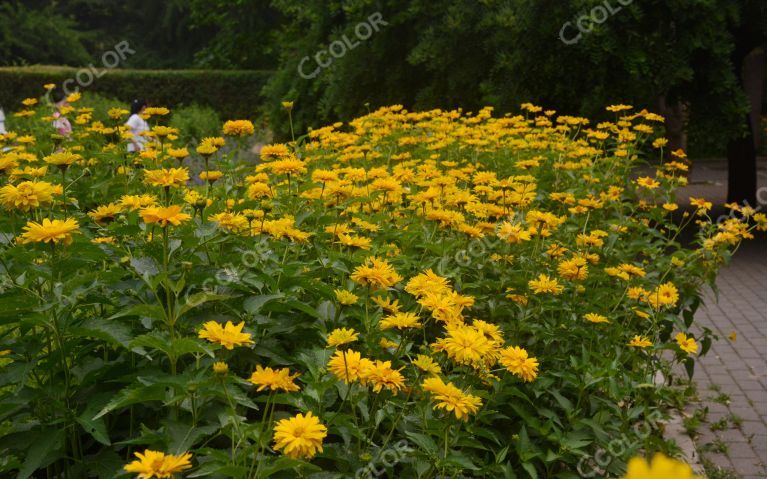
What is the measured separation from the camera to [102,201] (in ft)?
10.8

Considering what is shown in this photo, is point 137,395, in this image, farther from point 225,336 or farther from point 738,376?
point 738,376

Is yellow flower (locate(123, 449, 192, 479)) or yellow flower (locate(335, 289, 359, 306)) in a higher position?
yellow flower (locate(123, 449, 192, 479))

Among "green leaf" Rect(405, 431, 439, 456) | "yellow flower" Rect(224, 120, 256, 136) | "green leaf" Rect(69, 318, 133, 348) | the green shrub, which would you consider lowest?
the green shrub

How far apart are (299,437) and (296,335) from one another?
0.79m

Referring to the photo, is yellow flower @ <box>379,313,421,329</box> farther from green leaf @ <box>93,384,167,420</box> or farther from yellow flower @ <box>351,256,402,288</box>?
green leaf @ <box>93,384,167,420</box>

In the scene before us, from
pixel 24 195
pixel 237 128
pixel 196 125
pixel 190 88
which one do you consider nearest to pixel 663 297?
pixel 237 128

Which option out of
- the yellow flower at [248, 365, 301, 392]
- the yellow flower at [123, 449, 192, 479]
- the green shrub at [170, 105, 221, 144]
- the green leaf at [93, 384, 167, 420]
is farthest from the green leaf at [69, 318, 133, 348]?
the green shrub at [170, 105, 221, 144]

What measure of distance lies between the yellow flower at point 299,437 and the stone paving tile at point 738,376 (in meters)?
2.86

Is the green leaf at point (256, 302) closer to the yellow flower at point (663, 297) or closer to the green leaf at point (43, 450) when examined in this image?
the green leaf at point (43, 450)

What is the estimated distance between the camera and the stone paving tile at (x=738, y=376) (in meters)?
3.72

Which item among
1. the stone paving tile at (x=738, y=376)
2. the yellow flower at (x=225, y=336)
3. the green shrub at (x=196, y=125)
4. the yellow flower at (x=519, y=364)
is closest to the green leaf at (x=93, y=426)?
the yellow flower at (x=225, y=336)

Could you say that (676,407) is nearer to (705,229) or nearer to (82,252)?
(705,229)

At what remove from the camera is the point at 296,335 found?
2.17 m

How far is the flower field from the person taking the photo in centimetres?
170
